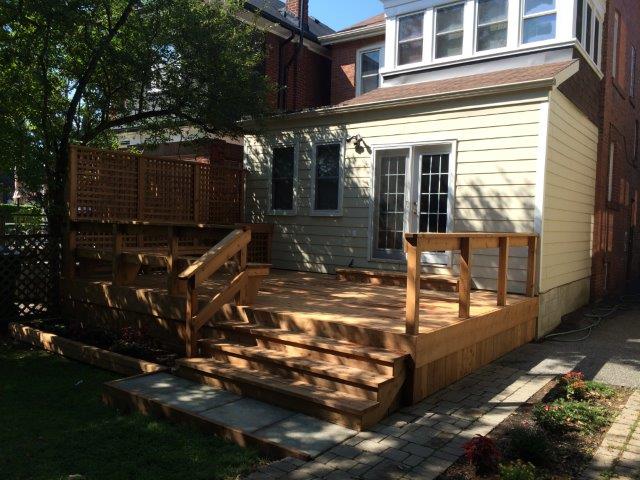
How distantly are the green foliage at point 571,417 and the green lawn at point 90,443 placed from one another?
2.25 meters

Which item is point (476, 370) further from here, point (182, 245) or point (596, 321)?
point (182, 245)

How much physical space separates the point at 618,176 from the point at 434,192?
5573 millimetres

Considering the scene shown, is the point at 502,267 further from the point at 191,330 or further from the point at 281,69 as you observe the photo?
the point at 281,69

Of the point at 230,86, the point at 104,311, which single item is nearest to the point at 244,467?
the point at 104,311

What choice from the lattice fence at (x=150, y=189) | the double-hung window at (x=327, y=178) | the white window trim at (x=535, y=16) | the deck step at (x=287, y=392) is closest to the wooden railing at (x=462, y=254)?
the deck step at (x=287, y=392)

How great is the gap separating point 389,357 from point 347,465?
3.82 feet

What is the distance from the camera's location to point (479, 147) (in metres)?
7.79

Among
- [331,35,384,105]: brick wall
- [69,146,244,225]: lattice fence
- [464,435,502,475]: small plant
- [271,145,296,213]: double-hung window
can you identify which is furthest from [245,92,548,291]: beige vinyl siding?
[331,35,384,105]: brick wall

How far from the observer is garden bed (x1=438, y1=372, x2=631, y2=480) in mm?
3385

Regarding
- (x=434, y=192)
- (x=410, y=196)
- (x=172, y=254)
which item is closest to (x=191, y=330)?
(x=172, y=254)

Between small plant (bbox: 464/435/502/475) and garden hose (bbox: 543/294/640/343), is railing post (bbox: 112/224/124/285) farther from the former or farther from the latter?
garden hose (bbox: 543/294/640/343)

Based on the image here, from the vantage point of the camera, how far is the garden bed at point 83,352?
18.4 feet

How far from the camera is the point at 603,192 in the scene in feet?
33.6

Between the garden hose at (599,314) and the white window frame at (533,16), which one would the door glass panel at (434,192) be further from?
the white window frame at (533,16)
